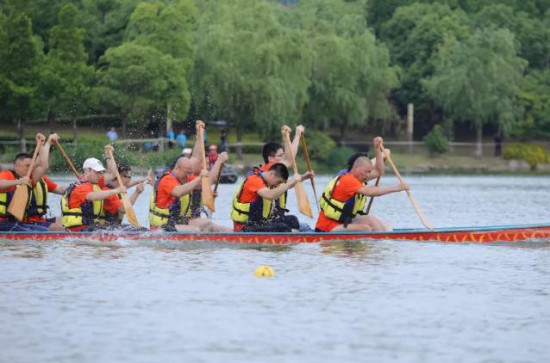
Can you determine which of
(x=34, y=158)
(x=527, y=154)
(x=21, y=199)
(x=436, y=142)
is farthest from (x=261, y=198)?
(x=527, y=154)

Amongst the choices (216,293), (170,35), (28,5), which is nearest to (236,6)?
(170,35)

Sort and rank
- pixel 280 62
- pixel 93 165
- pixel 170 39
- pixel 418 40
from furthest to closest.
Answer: pixel 418 40 → pixel 280 62 → pixel 170 39 → pixel 93 165

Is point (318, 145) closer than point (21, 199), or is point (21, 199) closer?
point (21, 199)

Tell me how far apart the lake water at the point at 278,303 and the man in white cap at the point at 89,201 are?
371mm

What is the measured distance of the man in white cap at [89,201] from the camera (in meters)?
19.8

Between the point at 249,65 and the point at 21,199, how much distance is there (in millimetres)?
39829

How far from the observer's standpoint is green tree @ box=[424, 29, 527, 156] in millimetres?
69438

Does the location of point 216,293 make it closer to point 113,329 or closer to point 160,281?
point 160,281

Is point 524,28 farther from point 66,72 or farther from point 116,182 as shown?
point 116,182

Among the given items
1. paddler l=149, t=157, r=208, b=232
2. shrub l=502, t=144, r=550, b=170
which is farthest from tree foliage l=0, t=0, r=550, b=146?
paddler l=149, t=157, r=208, b=232

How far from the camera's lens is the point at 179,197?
789 inches

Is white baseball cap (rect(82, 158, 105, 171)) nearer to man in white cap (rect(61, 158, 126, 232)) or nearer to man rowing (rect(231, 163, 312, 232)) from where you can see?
man in white cap (rect(61, 158, 126, 232))

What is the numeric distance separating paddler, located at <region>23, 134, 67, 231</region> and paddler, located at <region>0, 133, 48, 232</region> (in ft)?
0.26

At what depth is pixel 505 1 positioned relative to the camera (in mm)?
83062
